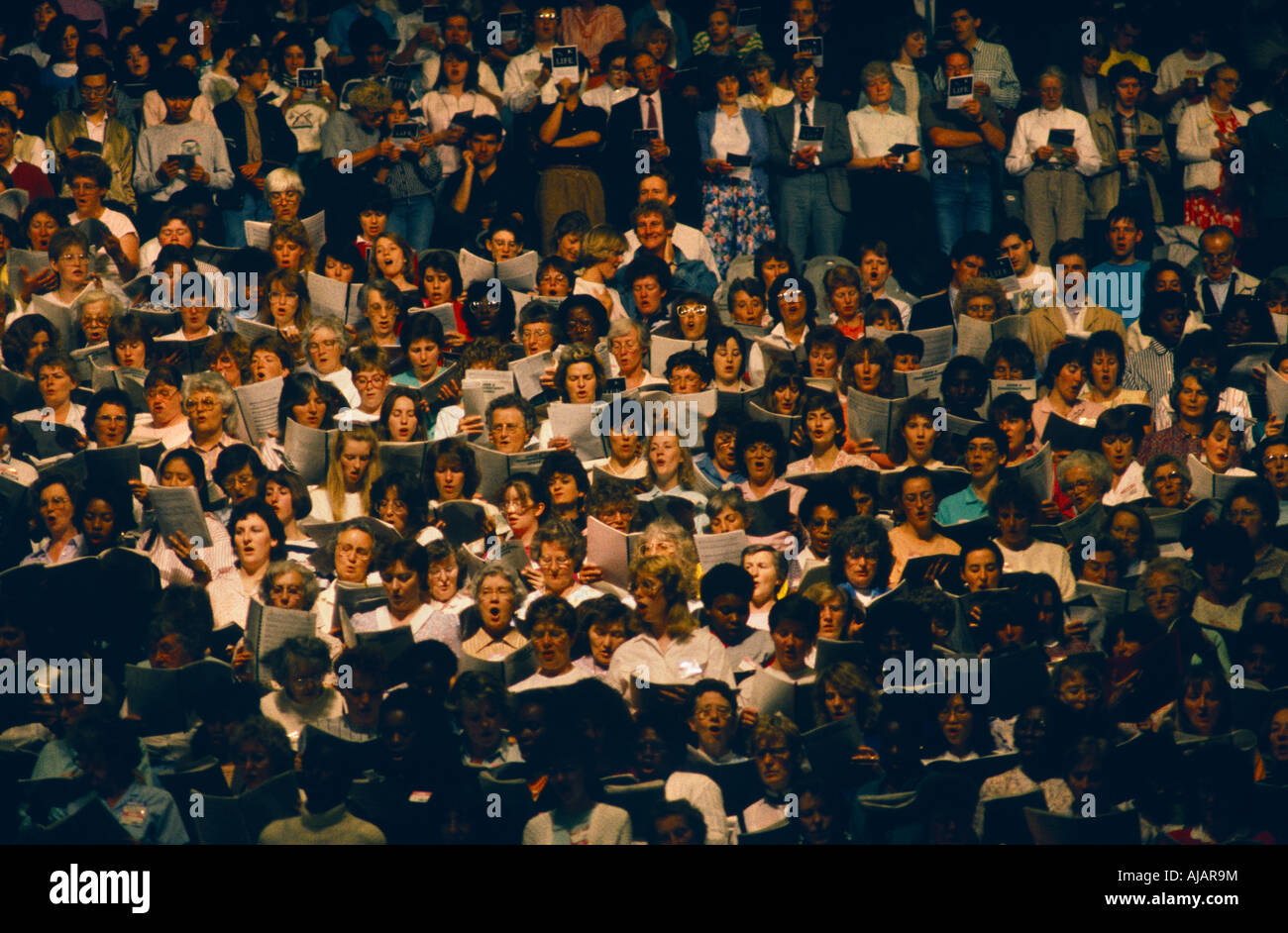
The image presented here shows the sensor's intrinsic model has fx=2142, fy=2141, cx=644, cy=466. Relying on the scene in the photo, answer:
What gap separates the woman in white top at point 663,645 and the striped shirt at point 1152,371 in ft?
10.0

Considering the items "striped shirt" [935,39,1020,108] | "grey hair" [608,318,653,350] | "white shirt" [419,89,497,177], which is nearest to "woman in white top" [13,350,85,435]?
"white shirt" [419,89,497,177]

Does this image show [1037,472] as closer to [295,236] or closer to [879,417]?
[879,417]

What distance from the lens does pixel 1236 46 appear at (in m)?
13.5

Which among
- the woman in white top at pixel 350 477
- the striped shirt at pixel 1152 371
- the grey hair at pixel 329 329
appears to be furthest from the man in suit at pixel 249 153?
the striped shirt at pixel 1152 371

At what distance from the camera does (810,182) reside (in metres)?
12.8

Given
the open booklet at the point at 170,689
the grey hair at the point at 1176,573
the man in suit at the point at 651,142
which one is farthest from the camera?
the man in suit at the point at 651,142

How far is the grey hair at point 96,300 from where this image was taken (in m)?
12.2

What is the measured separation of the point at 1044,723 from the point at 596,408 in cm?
289

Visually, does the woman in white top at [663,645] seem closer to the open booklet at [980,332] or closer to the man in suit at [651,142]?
the open booklet at [980,332]

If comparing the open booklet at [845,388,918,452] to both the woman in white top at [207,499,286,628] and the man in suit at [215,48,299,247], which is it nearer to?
the woman in white top at [207,499,286,628]

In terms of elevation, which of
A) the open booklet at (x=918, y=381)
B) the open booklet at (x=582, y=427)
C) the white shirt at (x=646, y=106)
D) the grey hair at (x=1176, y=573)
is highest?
the white shirt at (x=646, y=106)

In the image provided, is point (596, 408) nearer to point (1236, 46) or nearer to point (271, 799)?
point (271, 799)

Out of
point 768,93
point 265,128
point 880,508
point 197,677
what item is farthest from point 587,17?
point 197,677

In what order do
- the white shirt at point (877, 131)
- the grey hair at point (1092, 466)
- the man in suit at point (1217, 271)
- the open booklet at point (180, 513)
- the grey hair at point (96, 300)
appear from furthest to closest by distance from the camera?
1. the white shirt at point (877, 131)
2. the man in suit at point (1217, 271)
3. the grey hair at point (96, 300)
4. the grey hair at point (1092, 466)
5. the open booklet at point (180, 513)
